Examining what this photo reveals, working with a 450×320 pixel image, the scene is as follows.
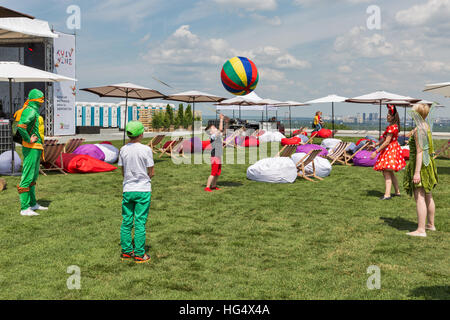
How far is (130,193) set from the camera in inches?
169

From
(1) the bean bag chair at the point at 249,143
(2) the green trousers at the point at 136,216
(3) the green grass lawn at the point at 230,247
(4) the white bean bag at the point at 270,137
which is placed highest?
(4) the white bean bag at the point at 270,137

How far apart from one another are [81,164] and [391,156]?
7.74 m

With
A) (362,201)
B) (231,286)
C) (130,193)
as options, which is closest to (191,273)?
(231,286)

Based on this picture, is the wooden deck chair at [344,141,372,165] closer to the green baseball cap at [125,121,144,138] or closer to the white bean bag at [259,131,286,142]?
the white bean bag at [259,131,286,142]

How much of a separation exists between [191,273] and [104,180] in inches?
252

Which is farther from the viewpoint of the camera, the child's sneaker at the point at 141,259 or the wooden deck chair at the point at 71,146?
the wooden deck chair at the point at 71,146

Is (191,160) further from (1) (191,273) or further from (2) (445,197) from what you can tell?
(1) (191,273)

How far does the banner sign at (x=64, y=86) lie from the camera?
23.4 meters

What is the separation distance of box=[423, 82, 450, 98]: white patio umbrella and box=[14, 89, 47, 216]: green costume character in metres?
9.35

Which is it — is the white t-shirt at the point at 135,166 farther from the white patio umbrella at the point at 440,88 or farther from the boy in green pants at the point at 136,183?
the white patio umbrella at the point at 440,88

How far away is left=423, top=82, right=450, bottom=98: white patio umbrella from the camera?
10.3 meters

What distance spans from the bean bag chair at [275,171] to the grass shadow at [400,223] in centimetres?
354

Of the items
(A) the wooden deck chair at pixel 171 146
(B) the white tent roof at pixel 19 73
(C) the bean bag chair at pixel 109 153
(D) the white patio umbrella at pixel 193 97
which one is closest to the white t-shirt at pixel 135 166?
(B) the white tent roof at pixel 19 73

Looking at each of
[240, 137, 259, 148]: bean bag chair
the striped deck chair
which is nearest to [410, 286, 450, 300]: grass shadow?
the striped deck chair
